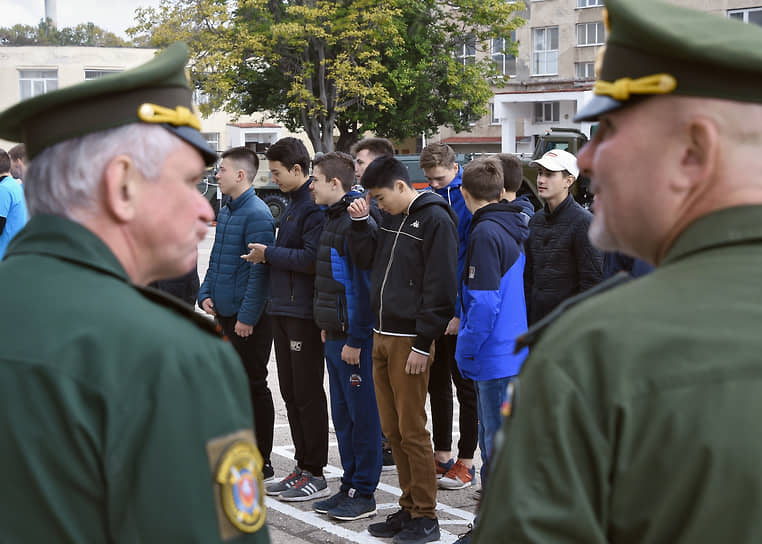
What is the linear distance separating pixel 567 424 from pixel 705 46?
60 cm

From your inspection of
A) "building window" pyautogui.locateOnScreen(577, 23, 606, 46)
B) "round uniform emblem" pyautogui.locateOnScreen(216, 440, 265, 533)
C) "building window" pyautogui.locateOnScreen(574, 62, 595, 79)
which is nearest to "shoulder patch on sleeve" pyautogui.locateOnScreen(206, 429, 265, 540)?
"round uniform emblem" pyautogui.locateOnScreen(216, 440, 265, 533)

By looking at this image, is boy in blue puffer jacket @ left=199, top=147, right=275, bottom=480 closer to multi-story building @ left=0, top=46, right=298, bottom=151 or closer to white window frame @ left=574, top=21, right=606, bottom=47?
white window frame @ left=574, top=21, right=606, bottom=47

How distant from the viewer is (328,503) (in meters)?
5.18

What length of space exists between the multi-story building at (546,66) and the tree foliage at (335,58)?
23.5 feet

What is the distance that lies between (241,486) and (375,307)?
134 inches

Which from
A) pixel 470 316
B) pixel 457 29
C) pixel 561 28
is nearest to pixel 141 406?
pixel 470 316

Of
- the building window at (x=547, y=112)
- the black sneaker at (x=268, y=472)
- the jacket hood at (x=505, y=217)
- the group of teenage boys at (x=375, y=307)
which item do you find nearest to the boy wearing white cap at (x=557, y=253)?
the group of teenage boys at (x=375, y=307)

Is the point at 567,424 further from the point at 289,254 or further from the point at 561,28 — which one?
the point at 561,28

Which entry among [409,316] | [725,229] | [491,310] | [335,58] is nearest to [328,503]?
[409,316]

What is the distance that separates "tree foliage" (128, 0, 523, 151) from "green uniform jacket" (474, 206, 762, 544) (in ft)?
90.9

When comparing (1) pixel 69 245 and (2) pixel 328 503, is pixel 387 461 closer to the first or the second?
(2) pixel 328 503

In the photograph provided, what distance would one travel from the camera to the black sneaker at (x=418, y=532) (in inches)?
182

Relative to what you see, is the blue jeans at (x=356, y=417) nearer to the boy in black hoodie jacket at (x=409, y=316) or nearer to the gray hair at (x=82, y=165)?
the boy in black hoodie jacket at (x=409, y=316)

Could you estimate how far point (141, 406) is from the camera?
1376 millimetres
